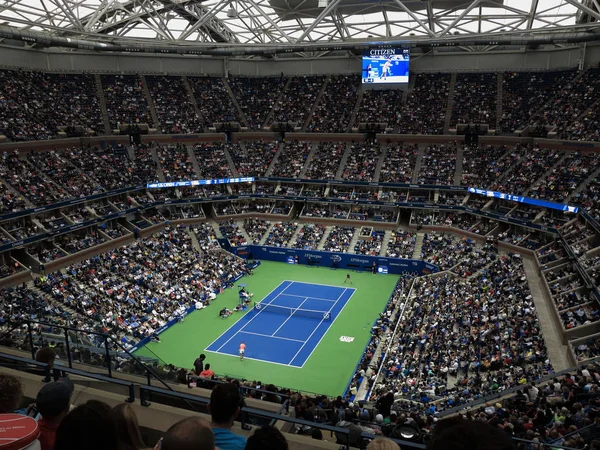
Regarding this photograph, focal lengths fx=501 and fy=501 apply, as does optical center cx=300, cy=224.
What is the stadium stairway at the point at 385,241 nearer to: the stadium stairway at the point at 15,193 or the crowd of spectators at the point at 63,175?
the crowd of spectators at the point at 63,175

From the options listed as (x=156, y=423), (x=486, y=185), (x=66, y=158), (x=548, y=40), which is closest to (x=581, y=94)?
(x=548, y=40)

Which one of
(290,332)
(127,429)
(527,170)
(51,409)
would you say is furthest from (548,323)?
(51,409)

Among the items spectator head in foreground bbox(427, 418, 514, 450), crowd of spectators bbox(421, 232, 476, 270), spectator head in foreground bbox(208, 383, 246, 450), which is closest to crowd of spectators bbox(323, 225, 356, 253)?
crowd of spectators bbox(421, 232, 476, 270)

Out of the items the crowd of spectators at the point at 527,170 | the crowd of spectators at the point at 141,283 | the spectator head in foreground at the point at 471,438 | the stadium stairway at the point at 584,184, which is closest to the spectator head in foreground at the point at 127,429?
the spectator head in foreground at the point at 471,438

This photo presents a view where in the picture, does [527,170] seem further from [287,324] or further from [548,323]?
[287,324]

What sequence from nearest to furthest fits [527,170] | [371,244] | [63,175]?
[527,170] < [63,175] < [371,244]

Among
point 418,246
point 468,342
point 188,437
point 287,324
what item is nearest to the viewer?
point 188,437

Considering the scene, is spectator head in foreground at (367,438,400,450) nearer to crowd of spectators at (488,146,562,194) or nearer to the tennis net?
the tennis net
